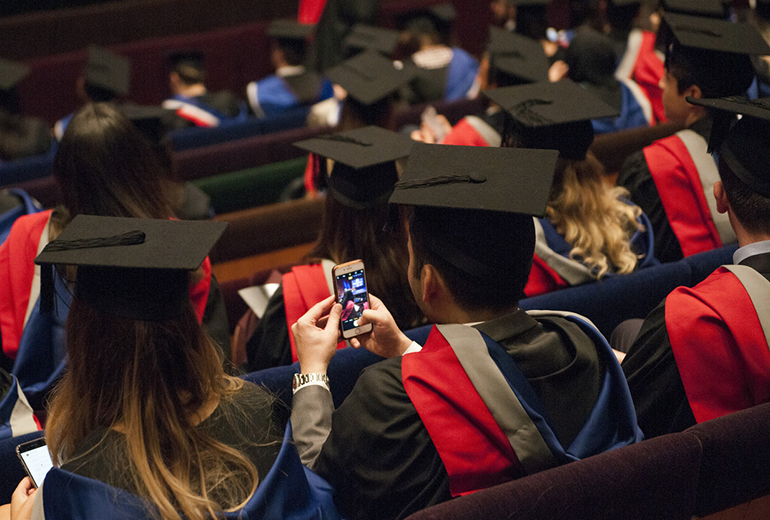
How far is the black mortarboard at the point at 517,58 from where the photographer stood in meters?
3.89

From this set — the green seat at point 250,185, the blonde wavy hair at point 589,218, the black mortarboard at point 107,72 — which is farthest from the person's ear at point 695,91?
the black mortarboard at point 107,72

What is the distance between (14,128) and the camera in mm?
5352

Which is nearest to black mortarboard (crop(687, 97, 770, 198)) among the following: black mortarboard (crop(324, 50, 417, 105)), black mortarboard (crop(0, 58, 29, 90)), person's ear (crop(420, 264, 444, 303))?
person's ear (crop(420, 264, 444, 303))

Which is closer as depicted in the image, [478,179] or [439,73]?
[478,179]

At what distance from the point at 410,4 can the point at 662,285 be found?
7.25m

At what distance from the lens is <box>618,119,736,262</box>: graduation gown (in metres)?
2.68

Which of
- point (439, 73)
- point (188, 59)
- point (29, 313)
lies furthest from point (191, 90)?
point (29, 313)

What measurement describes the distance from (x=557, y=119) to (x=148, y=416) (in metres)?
1.76

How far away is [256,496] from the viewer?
1.36 m

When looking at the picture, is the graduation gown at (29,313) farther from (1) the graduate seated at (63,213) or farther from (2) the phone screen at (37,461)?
(2) the phone screen at (37,461)

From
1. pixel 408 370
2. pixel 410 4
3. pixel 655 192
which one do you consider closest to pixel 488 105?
pixel 655 192

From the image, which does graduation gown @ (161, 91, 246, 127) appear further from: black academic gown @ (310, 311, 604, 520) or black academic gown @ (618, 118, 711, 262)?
black academic gown @ (310, 311, 604, 520)

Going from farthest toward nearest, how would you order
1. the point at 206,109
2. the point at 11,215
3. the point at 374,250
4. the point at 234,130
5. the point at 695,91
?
the point at 206,109 < the point at 234,130 < the point at 695,91 < the point at 11,215 < the point at 374,250

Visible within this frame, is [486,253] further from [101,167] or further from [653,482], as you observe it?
[101,167]
